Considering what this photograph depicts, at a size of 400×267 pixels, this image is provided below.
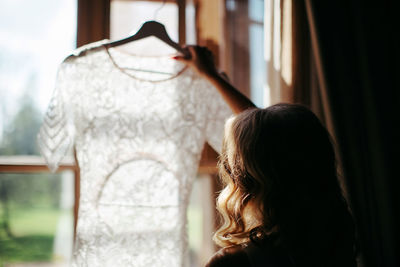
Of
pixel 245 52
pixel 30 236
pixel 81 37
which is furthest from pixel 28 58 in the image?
pixel 245 52

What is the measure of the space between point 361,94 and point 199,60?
2.11 ft

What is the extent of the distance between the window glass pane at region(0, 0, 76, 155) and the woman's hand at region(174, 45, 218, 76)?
0.49 metres

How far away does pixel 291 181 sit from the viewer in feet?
2.50

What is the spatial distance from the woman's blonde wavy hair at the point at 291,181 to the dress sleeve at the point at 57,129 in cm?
50

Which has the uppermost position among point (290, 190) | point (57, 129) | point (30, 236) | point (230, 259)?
point (57, 129)

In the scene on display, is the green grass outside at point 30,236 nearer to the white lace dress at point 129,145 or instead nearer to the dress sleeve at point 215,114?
the white lace dress at point 129,145

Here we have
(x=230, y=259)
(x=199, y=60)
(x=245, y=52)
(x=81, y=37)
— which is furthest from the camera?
(x=245, y=52)

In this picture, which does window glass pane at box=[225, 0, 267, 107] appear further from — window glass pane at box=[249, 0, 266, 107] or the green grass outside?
the green grass outside

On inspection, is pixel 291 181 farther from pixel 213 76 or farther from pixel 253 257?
pixel 213 76

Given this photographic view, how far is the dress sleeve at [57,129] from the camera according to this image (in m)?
0.94

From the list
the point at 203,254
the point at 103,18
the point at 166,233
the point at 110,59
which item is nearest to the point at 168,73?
the point at 110,59

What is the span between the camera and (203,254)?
139 cm

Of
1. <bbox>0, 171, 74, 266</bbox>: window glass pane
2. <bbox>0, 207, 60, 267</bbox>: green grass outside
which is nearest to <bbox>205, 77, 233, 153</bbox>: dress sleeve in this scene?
<bbox>0, 171, 74, 266</bbox>: window glass pane

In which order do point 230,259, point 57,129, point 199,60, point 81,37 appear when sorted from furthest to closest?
1. point 81,37
2. point 199,60
3. point 57,129
4. point 230,259
